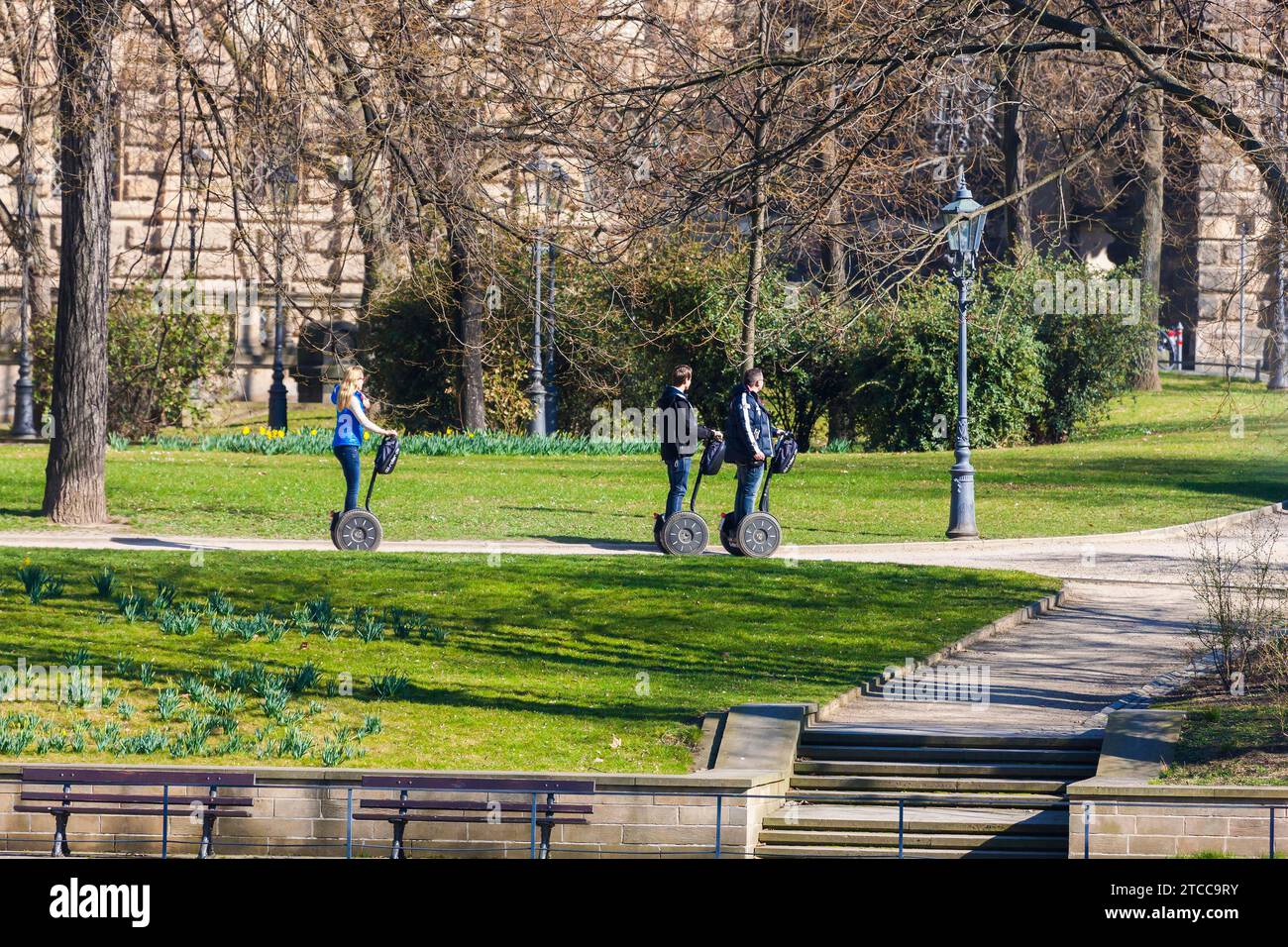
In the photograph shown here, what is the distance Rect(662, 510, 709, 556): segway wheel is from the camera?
1886cm

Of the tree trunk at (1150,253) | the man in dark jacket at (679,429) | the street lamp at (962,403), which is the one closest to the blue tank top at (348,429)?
the man in dark jacket at (679,429)

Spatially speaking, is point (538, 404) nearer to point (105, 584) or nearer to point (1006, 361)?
point (1006, 361)

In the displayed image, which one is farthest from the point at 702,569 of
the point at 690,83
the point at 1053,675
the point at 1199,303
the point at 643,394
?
the point at 1199,303

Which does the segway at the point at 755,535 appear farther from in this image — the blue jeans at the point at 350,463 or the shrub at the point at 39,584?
the shrub at the point at 39,584

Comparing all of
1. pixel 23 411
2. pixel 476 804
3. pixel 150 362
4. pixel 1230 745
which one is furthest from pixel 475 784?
pixel 23 411

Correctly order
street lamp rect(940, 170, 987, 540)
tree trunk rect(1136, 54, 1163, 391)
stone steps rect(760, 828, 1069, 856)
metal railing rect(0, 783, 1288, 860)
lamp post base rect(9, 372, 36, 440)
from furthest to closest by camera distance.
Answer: tree trunk rect(1136, 54, 1163, 391), lamp post base rect(9, 372, 36, 440), street lamp rect(940, 170, 987, 540), stone steps rect(760, 828, 1069, 856), metal railing rect(0, 783, 1288, 860)

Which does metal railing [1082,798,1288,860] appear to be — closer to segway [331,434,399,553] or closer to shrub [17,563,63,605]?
shrub [17,563,63,605]

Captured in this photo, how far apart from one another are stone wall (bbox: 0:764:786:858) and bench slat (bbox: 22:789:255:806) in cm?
7

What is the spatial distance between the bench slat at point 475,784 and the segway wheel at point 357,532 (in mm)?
7555

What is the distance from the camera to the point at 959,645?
52.0 ft

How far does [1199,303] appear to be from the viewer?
125 ft

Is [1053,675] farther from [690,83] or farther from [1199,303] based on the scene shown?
[1199,303]

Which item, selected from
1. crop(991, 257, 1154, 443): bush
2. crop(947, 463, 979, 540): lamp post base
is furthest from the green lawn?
crop(991, 257, 1154, 443): bush

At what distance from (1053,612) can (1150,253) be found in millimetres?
20554
